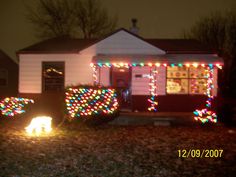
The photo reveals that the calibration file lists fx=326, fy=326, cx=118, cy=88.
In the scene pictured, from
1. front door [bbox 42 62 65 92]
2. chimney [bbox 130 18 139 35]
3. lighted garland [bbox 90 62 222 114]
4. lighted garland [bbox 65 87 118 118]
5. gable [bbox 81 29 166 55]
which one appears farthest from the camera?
chimney [bbox 130 18 139 35]

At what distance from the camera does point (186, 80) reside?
602 inches

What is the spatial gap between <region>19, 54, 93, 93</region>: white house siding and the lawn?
4.33 meters

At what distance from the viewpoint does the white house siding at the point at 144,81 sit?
49.7 ft

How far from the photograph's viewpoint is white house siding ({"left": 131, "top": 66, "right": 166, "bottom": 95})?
15141mm

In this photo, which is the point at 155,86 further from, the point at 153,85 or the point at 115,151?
the point at 115,151

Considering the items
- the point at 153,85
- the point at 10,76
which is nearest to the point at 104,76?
the point at 153,85

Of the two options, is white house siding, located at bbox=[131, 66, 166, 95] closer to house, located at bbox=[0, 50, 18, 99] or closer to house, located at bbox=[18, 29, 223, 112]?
house, located at bbox=[18, 29, 223, 112]

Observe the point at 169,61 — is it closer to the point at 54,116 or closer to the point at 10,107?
the point at 54,116

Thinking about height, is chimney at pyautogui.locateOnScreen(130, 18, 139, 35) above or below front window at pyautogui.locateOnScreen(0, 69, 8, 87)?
above

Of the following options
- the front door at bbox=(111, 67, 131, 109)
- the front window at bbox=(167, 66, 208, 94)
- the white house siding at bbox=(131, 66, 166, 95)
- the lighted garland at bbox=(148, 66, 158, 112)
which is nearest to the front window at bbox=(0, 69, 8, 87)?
the front door at bbox=(111, 67, 131, 109)

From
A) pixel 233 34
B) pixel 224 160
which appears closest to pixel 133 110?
pixel 224 160

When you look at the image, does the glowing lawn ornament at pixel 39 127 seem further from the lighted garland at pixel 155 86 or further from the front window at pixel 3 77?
the front window at pixel 3 77

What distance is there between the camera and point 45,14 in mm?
39000

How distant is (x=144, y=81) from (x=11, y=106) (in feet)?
19.8
